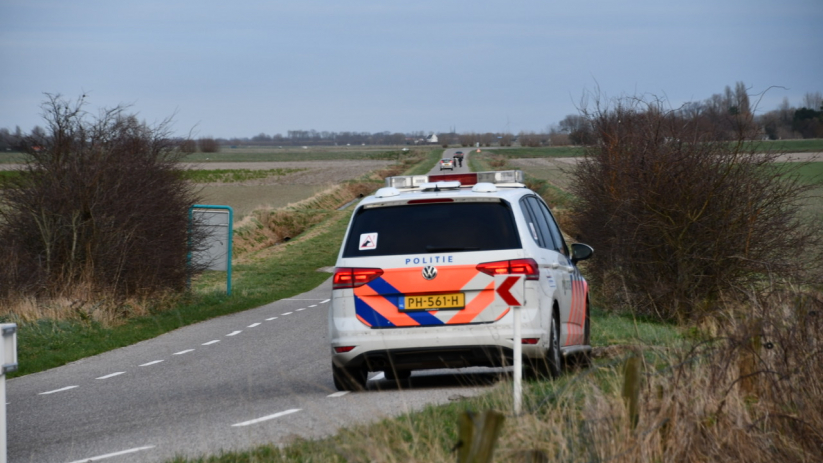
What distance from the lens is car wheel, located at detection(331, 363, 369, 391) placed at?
367 inches

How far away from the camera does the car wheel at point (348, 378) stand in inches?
367

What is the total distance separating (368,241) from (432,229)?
1.93 feet

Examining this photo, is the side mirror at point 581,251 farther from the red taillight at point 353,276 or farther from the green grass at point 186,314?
the green grass at point 186,314

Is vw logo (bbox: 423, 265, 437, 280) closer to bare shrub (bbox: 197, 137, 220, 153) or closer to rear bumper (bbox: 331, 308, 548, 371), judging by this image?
rear bumper (bbox: 331, 308, 548, 371)

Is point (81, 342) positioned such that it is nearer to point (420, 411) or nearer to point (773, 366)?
point (420, 411)

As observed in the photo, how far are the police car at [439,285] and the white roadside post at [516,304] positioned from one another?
0.07 m

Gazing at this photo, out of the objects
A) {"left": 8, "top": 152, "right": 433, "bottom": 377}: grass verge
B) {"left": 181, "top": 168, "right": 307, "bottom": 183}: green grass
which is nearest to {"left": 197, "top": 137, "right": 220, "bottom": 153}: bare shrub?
{"left": 181, "top": 168, "right": 307, "bottom": 183}: green grass

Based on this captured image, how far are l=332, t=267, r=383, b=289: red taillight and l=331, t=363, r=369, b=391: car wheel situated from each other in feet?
2.76

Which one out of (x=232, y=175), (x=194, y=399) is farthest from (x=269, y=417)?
(x=232, y=175)

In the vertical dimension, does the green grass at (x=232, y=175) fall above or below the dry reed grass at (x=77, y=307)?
below

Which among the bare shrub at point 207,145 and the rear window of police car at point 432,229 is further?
the bare shrub at point 207,145

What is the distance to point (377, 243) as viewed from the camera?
898 cm

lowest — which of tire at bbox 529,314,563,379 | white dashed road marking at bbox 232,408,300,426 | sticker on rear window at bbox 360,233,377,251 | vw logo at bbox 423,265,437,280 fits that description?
white dashed road marking at bbox 232,408,300,426

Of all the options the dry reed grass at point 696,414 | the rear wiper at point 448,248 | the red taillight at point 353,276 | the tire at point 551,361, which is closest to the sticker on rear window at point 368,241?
the red taillight at point 353,276
